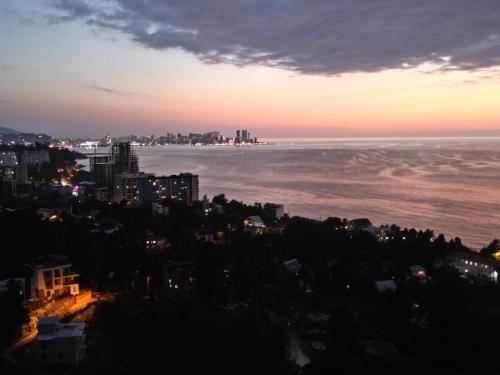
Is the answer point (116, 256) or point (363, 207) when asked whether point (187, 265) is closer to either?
point (116, 256)

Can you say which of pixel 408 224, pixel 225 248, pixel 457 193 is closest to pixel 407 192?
pixel 457 193

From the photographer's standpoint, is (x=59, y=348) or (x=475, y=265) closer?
(x=59, y=348)

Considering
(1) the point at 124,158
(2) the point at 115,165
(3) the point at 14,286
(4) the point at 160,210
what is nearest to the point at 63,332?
(3) the point at 14,286

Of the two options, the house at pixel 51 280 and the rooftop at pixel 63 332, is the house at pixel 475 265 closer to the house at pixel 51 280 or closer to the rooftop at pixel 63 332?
the house at pixel 51 280

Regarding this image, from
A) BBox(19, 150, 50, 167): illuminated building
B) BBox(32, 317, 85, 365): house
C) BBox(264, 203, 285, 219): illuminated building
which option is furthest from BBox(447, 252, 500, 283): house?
BBox(19, 150, 50, 167): illuminated building

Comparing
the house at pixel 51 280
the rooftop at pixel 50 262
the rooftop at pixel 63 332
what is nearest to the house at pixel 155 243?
the rooftop at pixel 50 262

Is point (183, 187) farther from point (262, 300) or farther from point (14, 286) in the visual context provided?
point (14, 286)
